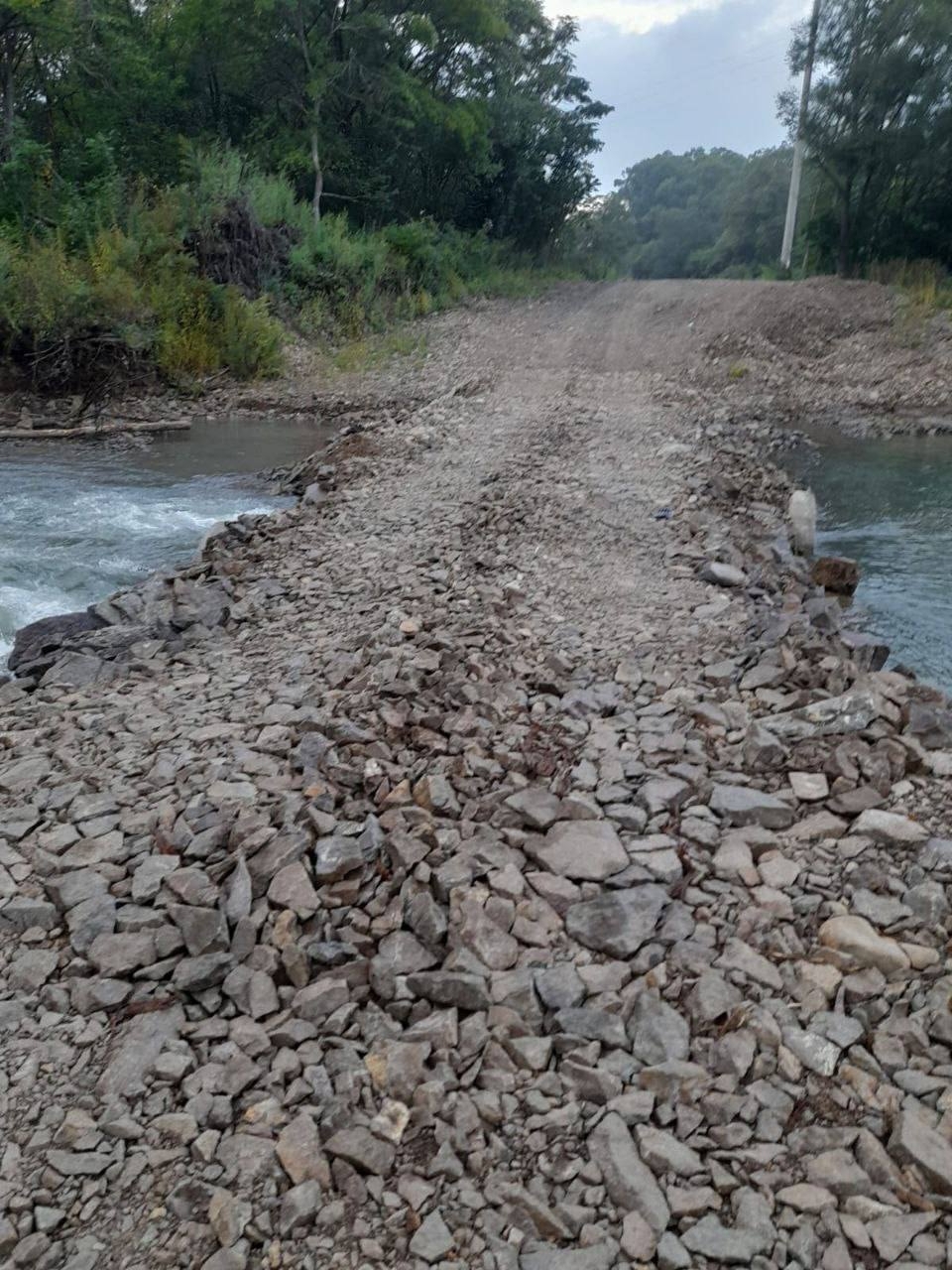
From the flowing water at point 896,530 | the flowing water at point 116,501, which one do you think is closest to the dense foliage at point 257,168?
the flowing water at point 116,501

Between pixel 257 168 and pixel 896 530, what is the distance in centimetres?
1569

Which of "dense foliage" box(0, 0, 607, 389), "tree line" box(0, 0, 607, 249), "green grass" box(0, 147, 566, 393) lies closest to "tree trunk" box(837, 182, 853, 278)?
"dense foliage" box(0, 0, 607, 389)

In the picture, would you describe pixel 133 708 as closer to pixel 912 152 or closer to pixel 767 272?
pixel 912 152

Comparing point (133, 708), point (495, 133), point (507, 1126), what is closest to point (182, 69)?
point (495, 133)

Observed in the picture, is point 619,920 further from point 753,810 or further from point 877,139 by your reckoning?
point 877,139

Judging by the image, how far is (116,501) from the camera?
8602 mm

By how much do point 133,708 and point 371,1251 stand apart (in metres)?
3.00

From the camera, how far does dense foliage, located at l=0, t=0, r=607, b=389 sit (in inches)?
529

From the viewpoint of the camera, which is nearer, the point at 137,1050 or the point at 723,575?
the point at 137,1050

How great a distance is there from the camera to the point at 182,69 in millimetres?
20125

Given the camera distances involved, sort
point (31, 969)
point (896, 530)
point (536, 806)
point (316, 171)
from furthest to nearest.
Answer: point (316, 171) < point (896, 530) < point (536, 806) < point (31, 969)

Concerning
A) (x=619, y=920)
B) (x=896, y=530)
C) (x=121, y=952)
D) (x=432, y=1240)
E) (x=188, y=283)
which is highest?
(x=188, y=283)

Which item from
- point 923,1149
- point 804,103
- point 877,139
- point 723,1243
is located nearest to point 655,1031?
point 723,1243

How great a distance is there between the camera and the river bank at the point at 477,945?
2129mm
